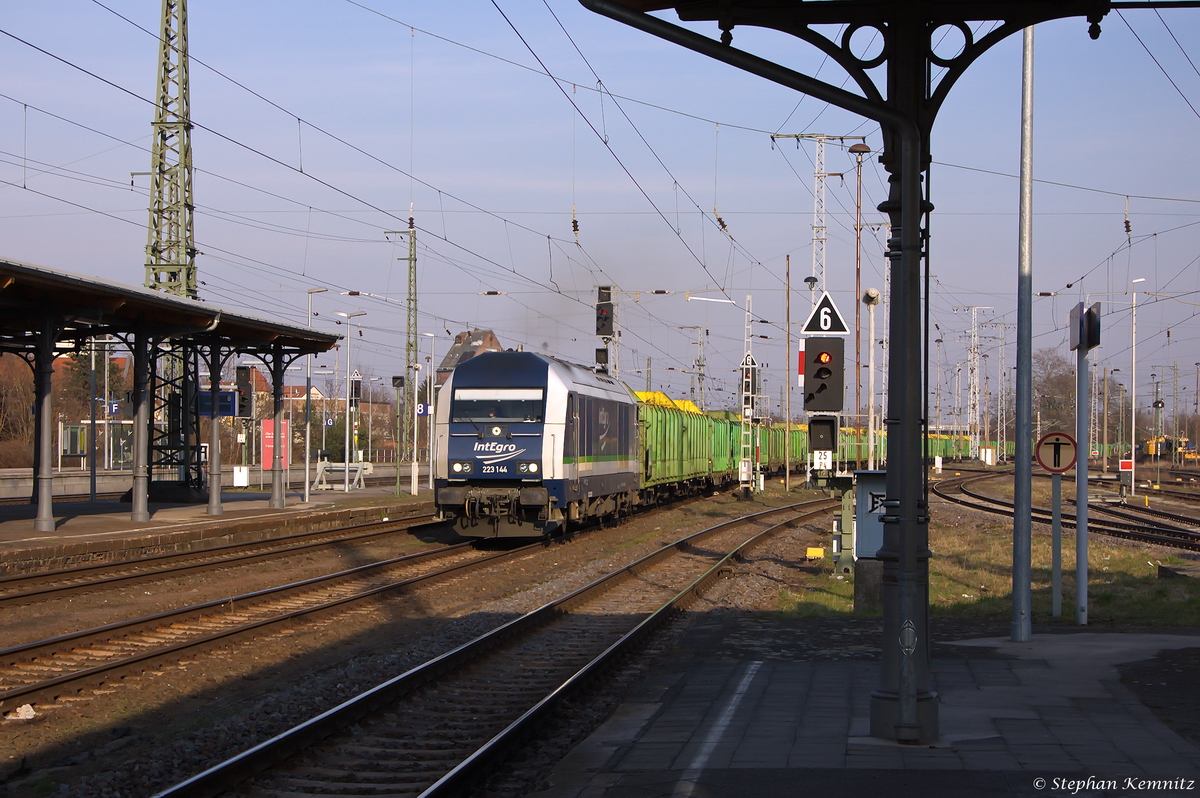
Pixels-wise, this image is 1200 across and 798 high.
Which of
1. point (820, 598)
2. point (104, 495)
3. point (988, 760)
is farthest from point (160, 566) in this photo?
point (104, 495)

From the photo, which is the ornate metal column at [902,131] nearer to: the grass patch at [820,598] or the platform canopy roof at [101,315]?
the grass patch at [820,598]

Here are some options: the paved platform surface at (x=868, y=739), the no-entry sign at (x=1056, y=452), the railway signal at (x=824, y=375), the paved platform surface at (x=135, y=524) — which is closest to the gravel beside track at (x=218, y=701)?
the paved platform surface at (x=868, y=739)

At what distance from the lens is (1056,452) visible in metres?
11.3

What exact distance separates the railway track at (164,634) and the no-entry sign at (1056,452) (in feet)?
27.6

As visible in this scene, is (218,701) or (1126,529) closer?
(218,701)

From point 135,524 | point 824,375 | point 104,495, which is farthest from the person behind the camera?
point 104,495

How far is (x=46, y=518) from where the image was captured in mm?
19469

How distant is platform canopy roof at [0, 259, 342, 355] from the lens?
17.4m

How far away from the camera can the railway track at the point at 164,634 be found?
8.96m

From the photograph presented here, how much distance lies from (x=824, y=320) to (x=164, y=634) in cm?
806

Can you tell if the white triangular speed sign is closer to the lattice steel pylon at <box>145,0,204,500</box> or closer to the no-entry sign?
the no-entry sign

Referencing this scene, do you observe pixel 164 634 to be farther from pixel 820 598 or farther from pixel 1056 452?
pixel 1056 452

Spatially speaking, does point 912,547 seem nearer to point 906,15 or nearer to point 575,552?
point 906,15

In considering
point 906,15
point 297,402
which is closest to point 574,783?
point 906,15
